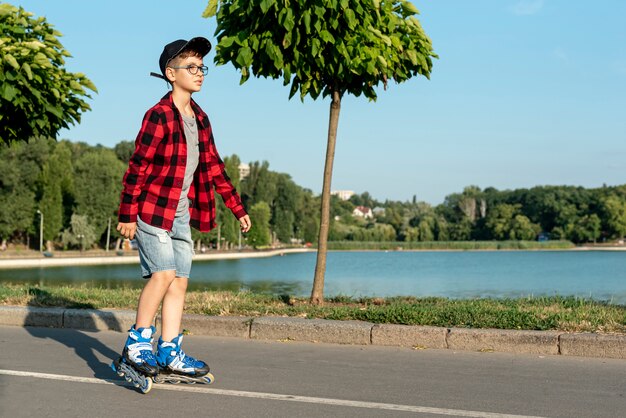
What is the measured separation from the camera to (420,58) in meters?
9.62

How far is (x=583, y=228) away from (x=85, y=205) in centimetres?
9819

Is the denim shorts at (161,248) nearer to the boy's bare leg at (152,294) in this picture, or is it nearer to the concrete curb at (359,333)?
the boy's bare leg at (152,294)

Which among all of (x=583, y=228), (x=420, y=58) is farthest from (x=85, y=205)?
(x=583, y=228)

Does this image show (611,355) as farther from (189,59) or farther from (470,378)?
(189,59)

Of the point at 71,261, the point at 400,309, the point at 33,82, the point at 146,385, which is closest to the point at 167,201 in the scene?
the point at 146,385

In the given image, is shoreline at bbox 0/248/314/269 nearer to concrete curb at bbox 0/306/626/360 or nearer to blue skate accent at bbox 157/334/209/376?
concrete curb at bbox 0/306/626/360

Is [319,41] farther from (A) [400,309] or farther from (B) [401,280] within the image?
(B) [401,280]

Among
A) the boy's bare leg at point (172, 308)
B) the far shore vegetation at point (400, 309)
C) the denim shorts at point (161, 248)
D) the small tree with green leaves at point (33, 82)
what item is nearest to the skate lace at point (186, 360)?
the boy's bare leg at point (172, 308)

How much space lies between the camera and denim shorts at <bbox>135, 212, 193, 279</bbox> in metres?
4.88

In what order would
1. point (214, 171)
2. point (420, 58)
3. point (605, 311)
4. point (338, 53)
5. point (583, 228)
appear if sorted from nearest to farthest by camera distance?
point (214, 171), point (605, 311), point (338, 53), point (420, 58), point (583, 228)

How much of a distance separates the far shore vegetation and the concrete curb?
295 mm

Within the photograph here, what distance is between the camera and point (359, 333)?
712 centimetres

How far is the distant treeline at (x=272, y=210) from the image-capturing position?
7950 centimetres

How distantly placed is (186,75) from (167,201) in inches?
34.5
